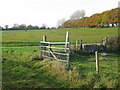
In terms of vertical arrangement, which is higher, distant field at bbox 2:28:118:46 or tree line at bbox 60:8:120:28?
tree line at bbox 60:8:120:28

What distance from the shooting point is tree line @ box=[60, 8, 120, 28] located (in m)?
35.9

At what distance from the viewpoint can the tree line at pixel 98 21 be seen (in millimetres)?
35897

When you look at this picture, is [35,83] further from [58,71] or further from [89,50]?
[89,50]

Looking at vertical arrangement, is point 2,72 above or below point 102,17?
below

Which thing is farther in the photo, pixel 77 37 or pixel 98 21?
pixel 98 21

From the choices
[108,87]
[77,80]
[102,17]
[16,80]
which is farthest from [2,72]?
[102,17]

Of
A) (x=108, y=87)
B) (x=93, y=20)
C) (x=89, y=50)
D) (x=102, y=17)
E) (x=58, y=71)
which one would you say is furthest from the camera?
(x=93, y=20)

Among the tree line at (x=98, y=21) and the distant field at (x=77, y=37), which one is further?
the tree line at (x=98, y=21)

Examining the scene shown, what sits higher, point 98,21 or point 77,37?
point 98,21

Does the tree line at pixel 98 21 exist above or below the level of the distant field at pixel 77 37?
above

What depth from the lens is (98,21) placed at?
145ft

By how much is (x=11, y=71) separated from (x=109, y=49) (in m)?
12.5

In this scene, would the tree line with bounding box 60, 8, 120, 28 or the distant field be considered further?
the tree line with bounding box 60, 8, 120, 28

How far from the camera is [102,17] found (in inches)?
1644
